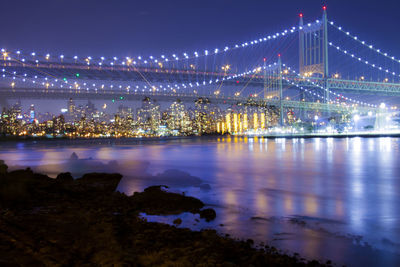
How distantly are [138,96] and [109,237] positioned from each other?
149 ft

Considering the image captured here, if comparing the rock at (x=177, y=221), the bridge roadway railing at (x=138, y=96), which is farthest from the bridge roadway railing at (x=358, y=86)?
the rock at (x=177, y=221)

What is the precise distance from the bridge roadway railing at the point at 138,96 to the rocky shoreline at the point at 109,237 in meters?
41.2

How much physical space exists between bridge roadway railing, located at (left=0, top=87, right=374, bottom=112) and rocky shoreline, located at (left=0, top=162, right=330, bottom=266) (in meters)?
41.2

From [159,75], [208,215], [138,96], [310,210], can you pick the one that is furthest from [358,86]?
[208,215]

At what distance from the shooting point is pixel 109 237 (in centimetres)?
301

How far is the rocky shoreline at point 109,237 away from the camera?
247 centimetres

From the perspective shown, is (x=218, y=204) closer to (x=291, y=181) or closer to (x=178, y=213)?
(x=178, y=213)

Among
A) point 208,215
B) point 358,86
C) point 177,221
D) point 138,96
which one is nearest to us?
point 177,221

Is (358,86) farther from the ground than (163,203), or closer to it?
farther from the ground

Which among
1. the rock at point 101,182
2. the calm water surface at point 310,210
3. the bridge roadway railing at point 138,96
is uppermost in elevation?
the bridge roadway railing at point 138,96

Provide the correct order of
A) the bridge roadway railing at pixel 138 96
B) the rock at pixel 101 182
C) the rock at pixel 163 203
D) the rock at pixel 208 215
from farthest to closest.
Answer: the bridge roadway railing at pixel 138 96, the rock at pixel 101 182, the rock at pixel 163 203, the rock at pixel 208 215

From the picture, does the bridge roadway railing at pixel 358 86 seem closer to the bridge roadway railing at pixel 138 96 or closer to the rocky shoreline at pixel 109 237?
the bridge roadway railing at pixel 138 96

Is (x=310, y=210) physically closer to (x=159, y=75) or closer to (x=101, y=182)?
(x=101, y=182)

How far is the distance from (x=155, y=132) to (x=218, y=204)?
3426 inches
